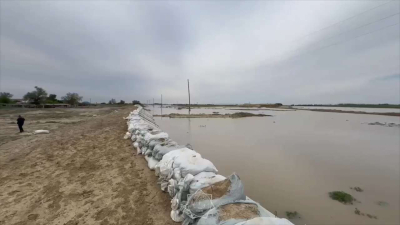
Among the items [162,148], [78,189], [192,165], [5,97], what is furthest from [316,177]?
[5,97]

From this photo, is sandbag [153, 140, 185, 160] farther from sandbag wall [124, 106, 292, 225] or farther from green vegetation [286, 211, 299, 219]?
green vegetation [286, 211, 299, 219]

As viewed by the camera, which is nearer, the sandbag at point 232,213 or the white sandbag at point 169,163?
the sandbag at point 232,213

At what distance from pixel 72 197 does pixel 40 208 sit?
0.34 metres

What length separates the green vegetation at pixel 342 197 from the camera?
3095mm

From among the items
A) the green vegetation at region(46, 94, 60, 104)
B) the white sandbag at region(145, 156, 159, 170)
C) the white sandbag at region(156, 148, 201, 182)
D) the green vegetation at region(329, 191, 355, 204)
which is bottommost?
the green vegetation at region(329, 191, 355, 204)

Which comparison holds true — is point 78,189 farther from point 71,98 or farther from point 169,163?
point 71,98

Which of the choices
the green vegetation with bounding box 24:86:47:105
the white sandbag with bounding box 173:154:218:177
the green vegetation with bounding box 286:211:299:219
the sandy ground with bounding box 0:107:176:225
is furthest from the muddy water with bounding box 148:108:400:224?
the green vegetation with bounding box 24:86:47:105

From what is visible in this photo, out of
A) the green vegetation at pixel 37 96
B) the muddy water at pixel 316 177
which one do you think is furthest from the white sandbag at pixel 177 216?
the green vegetation at pixel 37 96

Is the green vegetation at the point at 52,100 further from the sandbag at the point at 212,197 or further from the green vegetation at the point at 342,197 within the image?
the green vegetation at the point at 342,197

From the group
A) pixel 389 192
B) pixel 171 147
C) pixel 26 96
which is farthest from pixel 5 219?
pixel 26 96

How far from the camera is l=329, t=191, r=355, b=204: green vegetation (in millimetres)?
3095

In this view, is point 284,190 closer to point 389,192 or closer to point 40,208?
point 389,192

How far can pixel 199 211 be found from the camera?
66.9 inches

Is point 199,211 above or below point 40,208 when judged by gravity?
above
